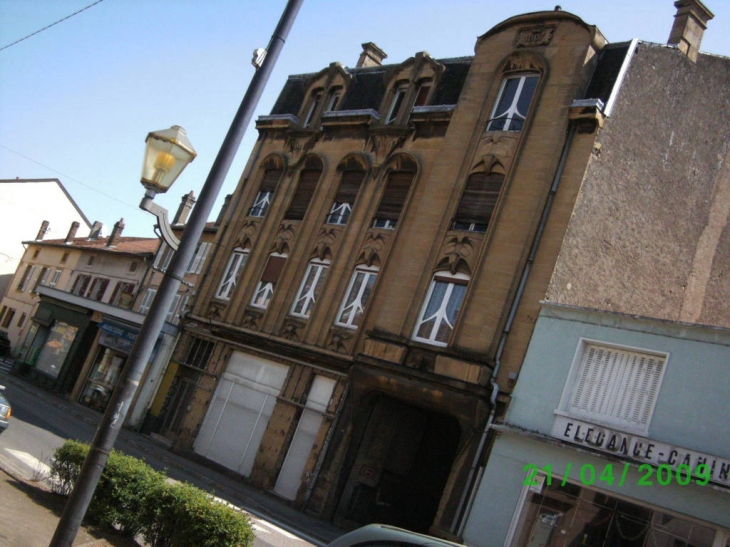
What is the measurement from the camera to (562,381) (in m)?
15.1

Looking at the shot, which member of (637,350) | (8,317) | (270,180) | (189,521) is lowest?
(189,521)

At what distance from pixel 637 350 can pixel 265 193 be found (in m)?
16.0

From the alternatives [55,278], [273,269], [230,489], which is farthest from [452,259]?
[55,278]

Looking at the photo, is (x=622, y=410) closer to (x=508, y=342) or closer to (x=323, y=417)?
(x=508, y=342)

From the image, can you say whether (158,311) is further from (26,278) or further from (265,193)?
(26,278)

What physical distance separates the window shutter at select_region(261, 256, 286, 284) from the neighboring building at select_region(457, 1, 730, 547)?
10.3 metres

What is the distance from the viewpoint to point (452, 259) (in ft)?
60.7

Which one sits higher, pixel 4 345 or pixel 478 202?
pixel 478 202

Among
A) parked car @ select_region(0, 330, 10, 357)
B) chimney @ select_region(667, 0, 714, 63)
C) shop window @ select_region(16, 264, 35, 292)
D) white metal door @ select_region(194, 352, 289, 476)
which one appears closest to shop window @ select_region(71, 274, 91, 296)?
parked car @ select_region(0, 330, 10, 357)

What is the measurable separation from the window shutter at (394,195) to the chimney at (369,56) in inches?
304

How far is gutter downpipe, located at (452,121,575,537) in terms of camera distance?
613 inches

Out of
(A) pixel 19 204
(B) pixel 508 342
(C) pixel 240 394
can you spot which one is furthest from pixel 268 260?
(A) pixel 19 204

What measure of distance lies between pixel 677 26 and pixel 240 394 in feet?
57.4

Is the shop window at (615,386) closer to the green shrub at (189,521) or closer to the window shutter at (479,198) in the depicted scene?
the window shutter at (479,198)
